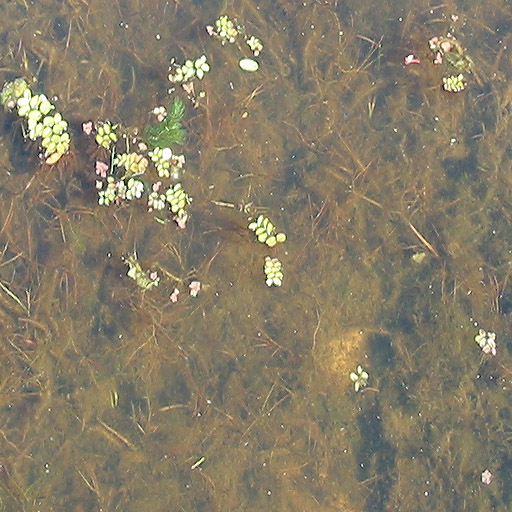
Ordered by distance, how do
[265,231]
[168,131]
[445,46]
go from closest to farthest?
[265,231]
[168,131]
[445,46]

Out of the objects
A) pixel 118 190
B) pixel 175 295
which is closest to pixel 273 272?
Answer: pixel 175 295

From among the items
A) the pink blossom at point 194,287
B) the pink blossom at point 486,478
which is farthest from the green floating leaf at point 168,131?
the pink blossom at point 486,478

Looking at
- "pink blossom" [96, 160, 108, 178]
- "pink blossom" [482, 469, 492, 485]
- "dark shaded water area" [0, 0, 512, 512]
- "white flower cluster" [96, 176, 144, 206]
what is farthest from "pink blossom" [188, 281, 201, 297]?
"pink blossom" [482, 469, 492, 485]

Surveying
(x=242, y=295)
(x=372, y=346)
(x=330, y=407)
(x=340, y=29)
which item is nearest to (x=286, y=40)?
(x=340, y=29)

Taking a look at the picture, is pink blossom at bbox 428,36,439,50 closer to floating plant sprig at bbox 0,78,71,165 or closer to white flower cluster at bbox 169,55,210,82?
white flower cluster at bbox 169,55,210,82

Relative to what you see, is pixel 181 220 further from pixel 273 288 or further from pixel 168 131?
pixel 273 288

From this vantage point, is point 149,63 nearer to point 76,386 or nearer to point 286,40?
point 286,40

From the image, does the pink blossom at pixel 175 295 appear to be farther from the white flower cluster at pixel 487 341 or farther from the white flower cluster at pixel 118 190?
the white flower cluster at pixel 487 341
